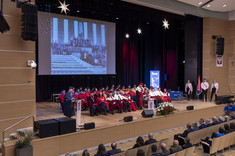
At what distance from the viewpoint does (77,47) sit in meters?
15.9

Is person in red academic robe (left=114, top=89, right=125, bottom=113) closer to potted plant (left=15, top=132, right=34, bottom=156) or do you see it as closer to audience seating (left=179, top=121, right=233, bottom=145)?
audience seating (left=179, top=121, right=233, bottom=145)

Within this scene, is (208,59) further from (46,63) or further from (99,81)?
(46,63)

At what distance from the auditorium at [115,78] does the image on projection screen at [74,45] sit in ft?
0.21

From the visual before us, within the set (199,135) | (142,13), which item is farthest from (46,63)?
(199,135)

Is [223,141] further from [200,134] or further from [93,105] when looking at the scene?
[93,105]

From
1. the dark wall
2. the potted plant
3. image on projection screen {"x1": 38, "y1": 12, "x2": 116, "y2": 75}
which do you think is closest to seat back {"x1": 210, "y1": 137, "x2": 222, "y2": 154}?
the potted plant

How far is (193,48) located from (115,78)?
255 inches

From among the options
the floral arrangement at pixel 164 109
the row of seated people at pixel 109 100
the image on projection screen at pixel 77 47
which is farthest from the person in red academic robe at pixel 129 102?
the image on projection screen at pixel 77 47

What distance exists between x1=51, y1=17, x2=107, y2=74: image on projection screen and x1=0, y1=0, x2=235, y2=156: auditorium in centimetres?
7

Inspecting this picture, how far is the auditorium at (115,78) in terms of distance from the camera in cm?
754

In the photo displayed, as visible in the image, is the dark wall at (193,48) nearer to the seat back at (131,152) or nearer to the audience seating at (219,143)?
the audience seating at (219,143)

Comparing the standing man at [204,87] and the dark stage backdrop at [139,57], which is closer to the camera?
the standing man at [204,87]

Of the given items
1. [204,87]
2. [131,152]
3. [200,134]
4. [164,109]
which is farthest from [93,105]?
[204,87]

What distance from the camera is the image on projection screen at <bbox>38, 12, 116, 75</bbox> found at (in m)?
14.7
